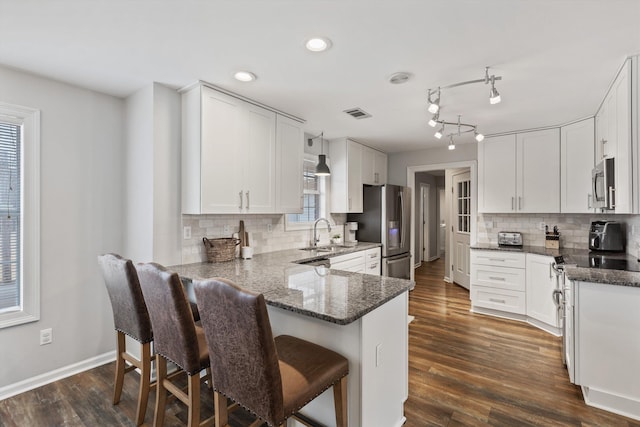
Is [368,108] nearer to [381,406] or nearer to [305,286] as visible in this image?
[305,286]

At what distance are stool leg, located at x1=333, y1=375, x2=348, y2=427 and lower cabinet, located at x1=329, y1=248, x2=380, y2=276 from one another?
210 cm

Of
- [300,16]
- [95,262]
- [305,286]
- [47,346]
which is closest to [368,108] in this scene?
[300,16]

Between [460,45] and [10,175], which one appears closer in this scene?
[460,45]

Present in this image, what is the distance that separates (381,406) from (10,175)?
306cm

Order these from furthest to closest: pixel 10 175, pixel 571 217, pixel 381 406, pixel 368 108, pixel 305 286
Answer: pixel 571 217, pixel 368 108, pixel 10 175, pixel 305 286, pixel 381 406

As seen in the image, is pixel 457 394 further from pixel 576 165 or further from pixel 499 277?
pixel 576 165

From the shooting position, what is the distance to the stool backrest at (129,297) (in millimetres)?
1893

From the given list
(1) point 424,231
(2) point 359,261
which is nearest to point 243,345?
(2) point 359,261

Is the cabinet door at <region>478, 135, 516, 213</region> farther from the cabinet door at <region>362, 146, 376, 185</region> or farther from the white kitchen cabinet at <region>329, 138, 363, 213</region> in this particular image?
the white kitchen cabinet at <region>329, 138, 363, 213</region>

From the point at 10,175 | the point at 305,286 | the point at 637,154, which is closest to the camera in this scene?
the point at 305,286

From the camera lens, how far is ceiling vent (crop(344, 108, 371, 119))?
10.7 feet

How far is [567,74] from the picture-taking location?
236 cm

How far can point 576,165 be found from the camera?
3596 millimetres

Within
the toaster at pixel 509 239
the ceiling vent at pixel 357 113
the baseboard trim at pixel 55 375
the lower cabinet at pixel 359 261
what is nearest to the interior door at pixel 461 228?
the toaster at pixel 509 239
